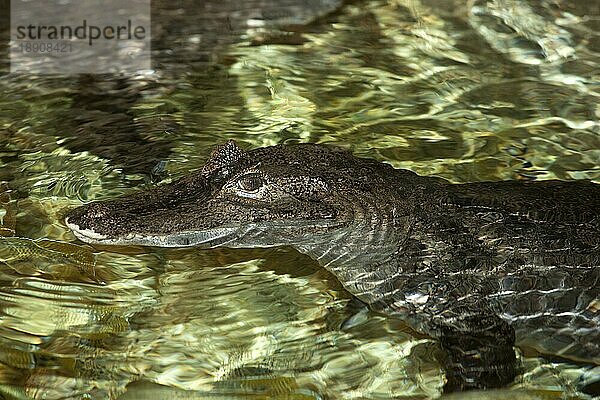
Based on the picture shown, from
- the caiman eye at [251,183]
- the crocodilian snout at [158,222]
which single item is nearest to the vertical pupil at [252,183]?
the caiman eye at [251,183]

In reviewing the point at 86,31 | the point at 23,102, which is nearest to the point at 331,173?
the point at 23,102

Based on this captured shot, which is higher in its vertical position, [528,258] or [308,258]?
[528,258]

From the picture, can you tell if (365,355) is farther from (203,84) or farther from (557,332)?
(203,84)

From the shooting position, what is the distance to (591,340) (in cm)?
366

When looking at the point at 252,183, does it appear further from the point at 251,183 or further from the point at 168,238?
the point at 168,238

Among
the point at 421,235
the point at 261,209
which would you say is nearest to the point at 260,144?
the point at 261,209

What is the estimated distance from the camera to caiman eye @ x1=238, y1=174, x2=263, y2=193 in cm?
378

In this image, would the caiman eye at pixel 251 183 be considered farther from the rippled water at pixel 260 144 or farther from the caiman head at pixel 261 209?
the rippled water at pixel 260 144

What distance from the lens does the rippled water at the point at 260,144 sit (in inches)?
141

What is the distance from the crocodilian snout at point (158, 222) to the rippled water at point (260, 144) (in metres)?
0.25

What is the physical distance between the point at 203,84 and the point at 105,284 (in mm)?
2022

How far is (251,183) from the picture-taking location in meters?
3.79

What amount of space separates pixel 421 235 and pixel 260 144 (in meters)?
1.41

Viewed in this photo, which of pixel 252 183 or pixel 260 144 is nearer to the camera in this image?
pixel 252 183
